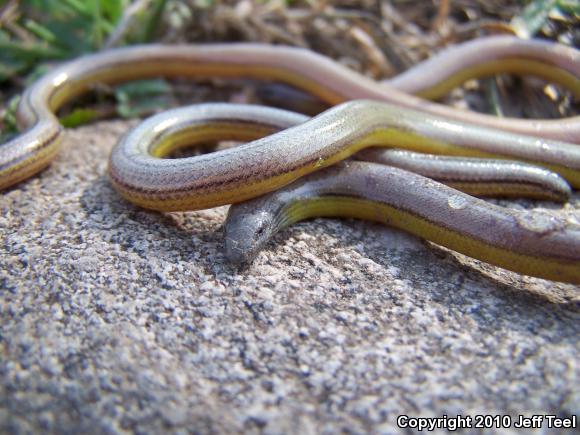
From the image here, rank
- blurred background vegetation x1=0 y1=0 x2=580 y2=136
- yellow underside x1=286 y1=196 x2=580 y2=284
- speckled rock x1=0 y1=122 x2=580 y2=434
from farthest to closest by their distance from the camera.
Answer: blurred background vegetation x1=0 y1=0 x2=580 y2=136 < yellow underside x1=286 y1=196 x2=580 y2=284 < speckled rock x1=0 y1=122 x2=580 y2=434

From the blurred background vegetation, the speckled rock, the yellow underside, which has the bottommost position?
the speckled rock

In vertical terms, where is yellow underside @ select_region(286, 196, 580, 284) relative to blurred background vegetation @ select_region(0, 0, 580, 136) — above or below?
below

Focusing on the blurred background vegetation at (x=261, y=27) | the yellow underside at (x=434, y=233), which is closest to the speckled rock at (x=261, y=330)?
the yellow underside at (x=434, y=233)

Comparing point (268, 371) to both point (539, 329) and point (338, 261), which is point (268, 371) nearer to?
point (338, 261)

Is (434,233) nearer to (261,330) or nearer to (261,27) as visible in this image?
(261,330)

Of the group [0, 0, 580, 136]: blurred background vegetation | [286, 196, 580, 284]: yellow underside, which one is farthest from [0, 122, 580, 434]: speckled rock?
[0, 0, 580, 136]: blurred background vegetation

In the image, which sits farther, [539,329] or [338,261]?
[338,261]

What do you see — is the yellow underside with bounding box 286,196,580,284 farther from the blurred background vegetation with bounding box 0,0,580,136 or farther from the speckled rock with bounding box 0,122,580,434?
the blurred background vegetation with bounding box 0,0,580,136

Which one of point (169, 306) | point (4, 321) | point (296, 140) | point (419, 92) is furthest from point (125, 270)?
point (419, 92)
